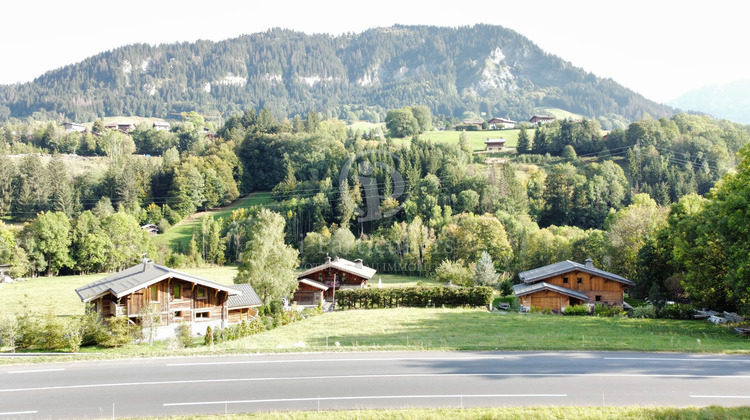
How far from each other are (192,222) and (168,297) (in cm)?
6503

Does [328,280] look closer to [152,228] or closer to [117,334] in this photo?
[117,334]

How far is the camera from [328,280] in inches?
2003

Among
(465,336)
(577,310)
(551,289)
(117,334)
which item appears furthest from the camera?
(551,289)

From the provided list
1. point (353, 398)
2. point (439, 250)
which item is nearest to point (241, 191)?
point (439, 250)

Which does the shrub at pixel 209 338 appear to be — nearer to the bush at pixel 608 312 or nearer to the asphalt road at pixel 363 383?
the asphalt road at pixel 363 383

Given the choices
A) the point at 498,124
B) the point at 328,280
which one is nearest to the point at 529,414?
the point at 328,280

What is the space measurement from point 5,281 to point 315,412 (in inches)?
2653

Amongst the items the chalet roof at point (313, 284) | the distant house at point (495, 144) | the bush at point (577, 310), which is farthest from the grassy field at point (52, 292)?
the distant house at point (495, 144)

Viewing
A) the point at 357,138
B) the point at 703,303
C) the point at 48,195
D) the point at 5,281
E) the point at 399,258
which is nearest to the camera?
the point at 703,303

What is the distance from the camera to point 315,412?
12172 mm

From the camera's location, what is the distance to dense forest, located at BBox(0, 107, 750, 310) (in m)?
55.2

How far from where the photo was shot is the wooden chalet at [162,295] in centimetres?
2966

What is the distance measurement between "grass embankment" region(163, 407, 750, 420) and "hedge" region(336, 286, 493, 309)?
1062 inches

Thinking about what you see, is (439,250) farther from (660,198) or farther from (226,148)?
(226,148)
